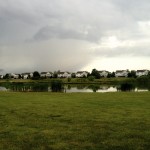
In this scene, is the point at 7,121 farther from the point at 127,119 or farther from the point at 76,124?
the point at 127,119

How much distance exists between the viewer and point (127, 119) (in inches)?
973

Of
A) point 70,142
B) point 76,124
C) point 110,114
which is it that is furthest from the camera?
point 110,114

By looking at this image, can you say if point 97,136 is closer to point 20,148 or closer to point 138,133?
point 138,133

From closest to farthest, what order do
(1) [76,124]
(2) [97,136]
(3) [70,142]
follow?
(3) [70,142], (2) [97,136], (1) [76,124]

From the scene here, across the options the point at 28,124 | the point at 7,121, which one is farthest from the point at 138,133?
the point at 7,121

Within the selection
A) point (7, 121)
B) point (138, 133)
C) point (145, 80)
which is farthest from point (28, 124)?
point (145, 80)

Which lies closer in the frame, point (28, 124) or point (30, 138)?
point (30, 138)

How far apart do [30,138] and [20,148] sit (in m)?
2.14

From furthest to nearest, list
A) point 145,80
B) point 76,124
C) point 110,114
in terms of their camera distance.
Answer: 1. point 145,80
2. point 110,114
3. point 76,124

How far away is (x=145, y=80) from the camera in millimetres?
145625

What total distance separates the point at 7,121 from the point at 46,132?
5310 mm

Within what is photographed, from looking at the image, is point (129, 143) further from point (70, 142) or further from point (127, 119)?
point (127, 119)

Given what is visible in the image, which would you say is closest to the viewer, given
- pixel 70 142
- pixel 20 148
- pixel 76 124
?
pixel 20 148

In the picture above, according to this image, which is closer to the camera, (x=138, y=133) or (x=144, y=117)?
(x=138, y=133)
